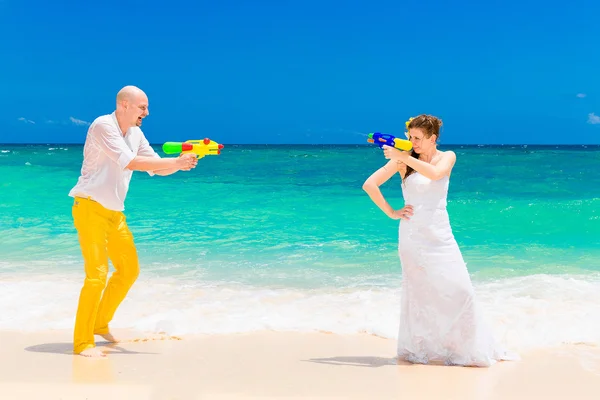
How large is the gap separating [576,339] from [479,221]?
9208 millimetres

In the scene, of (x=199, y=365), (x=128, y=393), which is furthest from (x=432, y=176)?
(x=128, y=393)

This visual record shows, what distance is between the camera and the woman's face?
14.0 feet

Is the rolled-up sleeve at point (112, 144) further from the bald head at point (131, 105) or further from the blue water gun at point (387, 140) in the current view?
the blue water gun at point (387, 140)

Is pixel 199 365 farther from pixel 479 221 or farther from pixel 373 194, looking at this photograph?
pixel 479 221

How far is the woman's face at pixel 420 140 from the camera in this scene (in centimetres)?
426

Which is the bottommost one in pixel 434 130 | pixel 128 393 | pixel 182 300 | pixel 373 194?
pixel 128 393

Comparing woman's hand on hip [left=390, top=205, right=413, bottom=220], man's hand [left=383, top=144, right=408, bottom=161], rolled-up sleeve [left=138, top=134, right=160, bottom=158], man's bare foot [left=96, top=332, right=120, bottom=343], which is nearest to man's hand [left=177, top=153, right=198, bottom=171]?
rolled-up sleeve [left=138, top=134, right=160, bottom=158]

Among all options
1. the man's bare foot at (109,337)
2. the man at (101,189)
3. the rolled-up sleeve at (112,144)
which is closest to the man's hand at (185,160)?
the man at (101,189)

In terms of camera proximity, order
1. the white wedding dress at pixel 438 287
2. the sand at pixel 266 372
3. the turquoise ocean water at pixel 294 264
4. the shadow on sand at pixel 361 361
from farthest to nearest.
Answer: the turquoise ocean water at pixel 294 264
the shadow on sand at pixel 361 361
the white wedding dress at pixel 438 287
the sand at pixel 266 372

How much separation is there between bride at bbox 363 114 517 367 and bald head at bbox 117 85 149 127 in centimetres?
160

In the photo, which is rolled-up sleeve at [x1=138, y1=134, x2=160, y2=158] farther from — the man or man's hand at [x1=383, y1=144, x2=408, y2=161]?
man's hand at [x1=383, y1=144, x2=408, y2=161]

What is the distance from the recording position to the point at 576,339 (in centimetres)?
514

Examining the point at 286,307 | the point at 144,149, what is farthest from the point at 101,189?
the point at 286,307

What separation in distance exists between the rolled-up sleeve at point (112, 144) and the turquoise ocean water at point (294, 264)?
68.7 inches
